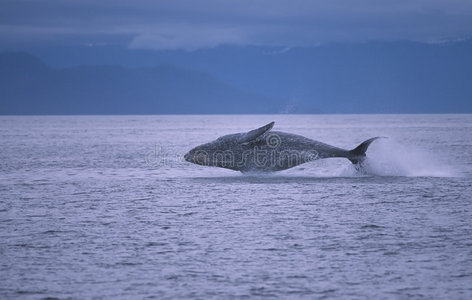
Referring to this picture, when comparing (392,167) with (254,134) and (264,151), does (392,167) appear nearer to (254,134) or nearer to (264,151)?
(264,151)

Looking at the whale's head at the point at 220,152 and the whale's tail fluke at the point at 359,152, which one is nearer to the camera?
the whale's tail fluke at the point at 359,152

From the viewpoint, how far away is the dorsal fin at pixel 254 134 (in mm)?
24984

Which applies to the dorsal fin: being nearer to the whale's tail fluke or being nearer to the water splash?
the whale's tail fluke

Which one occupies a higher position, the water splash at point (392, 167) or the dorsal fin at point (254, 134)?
the dorsal fin at point (254, 134)

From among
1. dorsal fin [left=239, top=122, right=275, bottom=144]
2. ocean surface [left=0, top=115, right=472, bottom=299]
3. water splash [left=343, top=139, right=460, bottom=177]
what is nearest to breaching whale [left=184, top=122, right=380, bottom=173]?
dorsal fin [left=239, top=122, right=275, bottom=144]

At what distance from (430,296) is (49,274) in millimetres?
6211

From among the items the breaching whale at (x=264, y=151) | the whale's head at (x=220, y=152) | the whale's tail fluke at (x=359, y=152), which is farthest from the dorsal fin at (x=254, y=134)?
the whale's tail fluke at (x=359, y=152)

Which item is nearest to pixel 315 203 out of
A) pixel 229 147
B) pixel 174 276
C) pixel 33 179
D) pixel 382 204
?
pixel 382 204

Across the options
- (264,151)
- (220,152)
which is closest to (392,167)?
(264,151)

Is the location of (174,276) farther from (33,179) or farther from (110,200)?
(33,179)

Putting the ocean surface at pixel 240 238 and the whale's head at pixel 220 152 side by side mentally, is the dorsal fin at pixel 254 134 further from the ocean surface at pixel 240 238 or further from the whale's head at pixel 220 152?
the ocean surface at pixel 240 238

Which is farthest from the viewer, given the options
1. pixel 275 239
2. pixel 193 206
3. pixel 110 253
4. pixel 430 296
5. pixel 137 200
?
pixel 137 200

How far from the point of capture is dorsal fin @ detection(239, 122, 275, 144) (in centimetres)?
2498

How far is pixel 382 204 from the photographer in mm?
20250
